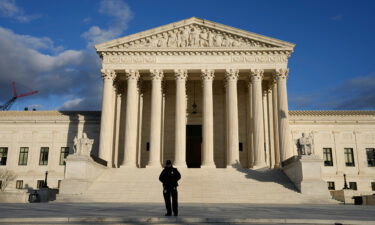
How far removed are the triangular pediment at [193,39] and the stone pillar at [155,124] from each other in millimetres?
3720

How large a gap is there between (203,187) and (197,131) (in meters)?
17.9

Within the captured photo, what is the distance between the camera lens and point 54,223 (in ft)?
35.9

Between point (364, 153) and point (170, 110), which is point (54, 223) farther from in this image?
point (364, 153)

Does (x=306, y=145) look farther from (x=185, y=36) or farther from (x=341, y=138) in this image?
(x=341, y=138)

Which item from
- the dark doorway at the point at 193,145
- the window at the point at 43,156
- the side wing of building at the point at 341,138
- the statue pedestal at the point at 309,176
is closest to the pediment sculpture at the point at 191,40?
the dark doorway at the point at 193,145

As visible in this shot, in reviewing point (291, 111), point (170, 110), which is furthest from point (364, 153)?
point (170, 110)

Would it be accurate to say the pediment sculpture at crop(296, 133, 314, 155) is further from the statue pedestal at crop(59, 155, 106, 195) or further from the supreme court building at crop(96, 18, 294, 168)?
the statue pedestal at crop(59, 155, 106, 195)

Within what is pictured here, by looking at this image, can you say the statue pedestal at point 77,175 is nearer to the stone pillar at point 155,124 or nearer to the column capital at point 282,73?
the stone pillar at point 155,124

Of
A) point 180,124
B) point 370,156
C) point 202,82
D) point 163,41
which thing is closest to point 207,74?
point 202,82

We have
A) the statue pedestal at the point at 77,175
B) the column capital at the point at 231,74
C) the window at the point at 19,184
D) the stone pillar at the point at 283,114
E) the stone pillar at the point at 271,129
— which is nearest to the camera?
the statue pedestal at the point at 77,175

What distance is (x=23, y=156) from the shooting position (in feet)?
158

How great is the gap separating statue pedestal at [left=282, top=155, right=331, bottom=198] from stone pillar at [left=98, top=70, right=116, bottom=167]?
65.6 ft

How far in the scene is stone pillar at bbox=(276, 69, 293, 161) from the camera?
124 ft

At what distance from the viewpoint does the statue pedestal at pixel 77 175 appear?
28.4m
